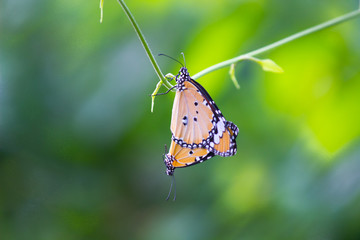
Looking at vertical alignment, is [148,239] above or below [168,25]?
below

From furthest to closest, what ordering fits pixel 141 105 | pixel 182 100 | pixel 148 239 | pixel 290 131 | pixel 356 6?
pixel 148 239
pixel 141 105
pixel 290 131
pixel 356 6
pixel 182 100

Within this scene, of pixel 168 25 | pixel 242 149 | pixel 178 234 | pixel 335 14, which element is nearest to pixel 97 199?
pixel 178 234

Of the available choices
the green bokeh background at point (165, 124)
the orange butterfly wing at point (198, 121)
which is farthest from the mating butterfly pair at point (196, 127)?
the green bokeh background at point (165, 124)

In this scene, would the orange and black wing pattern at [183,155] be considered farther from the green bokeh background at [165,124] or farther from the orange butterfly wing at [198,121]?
the green bokeh background at [165,124]

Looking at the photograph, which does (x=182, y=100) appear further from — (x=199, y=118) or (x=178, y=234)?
(x=178, y=234)

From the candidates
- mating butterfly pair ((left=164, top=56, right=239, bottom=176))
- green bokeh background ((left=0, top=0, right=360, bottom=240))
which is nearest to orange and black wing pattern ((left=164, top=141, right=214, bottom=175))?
mating butterfly pair ((left=164, top=56, right=239, bottom=176))

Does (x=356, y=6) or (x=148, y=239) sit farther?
(x=148, y=239)

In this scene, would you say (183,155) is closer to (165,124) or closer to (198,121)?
(198,121)

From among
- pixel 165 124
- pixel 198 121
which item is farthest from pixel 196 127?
pixel 165 124
